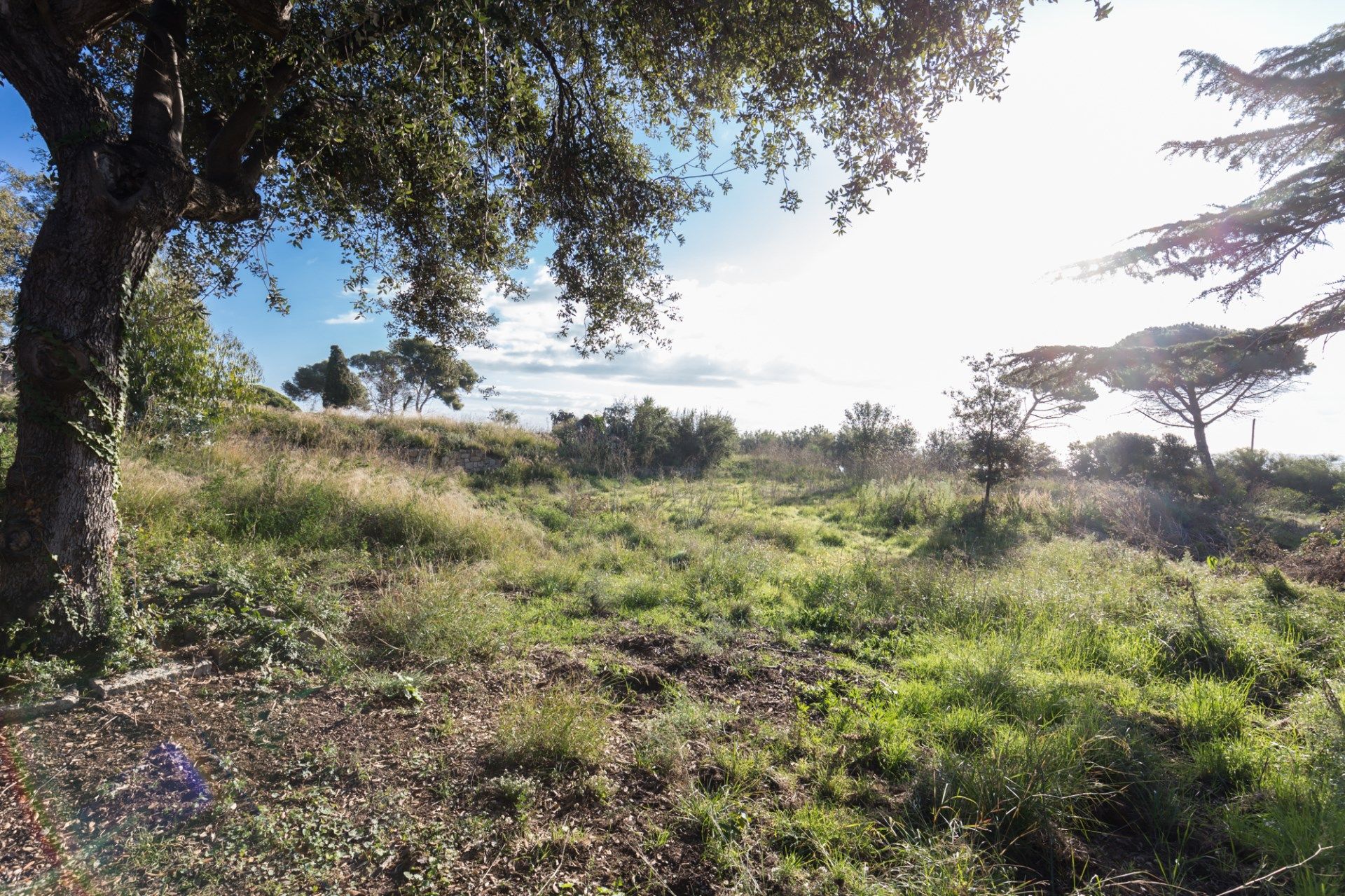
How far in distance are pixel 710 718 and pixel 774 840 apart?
113cm

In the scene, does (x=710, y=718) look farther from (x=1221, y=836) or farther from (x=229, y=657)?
(x=229, y=657)

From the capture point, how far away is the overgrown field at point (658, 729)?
244 cm

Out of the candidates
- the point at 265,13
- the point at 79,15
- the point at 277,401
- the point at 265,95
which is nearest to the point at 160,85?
the point at 79,15

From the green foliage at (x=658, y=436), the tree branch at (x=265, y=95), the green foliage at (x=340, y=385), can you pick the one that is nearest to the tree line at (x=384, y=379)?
the green foliage at (x=340, y=385)

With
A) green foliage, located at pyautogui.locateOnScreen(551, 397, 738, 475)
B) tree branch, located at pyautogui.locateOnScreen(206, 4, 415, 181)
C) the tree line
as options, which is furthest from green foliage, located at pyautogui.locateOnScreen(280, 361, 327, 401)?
tree branch, located at pyautogui.locateOnScreen(206, 4, 415, 181)

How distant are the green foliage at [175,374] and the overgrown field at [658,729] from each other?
2688mm

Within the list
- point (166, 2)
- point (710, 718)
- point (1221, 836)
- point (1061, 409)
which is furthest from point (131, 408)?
point (1061, 409)

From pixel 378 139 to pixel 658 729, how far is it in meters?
5.19

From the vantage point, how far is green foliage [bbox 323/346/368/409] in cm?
3158

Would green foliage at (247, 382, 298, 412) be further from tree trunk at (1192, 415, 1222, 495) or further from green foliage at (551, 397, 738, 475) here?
tree trunk at (1192, 415, 1222, 495)

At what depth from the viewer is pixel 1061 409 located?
13.8 m

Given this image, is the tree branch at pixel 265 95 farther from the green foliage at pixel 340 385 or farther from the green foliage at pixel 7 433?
the green foliage at pixel 340 385

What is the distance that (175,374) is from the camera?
9.18m

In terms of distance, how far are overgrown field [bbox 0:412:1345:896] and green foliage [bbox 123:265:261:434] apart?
2.69 meters
